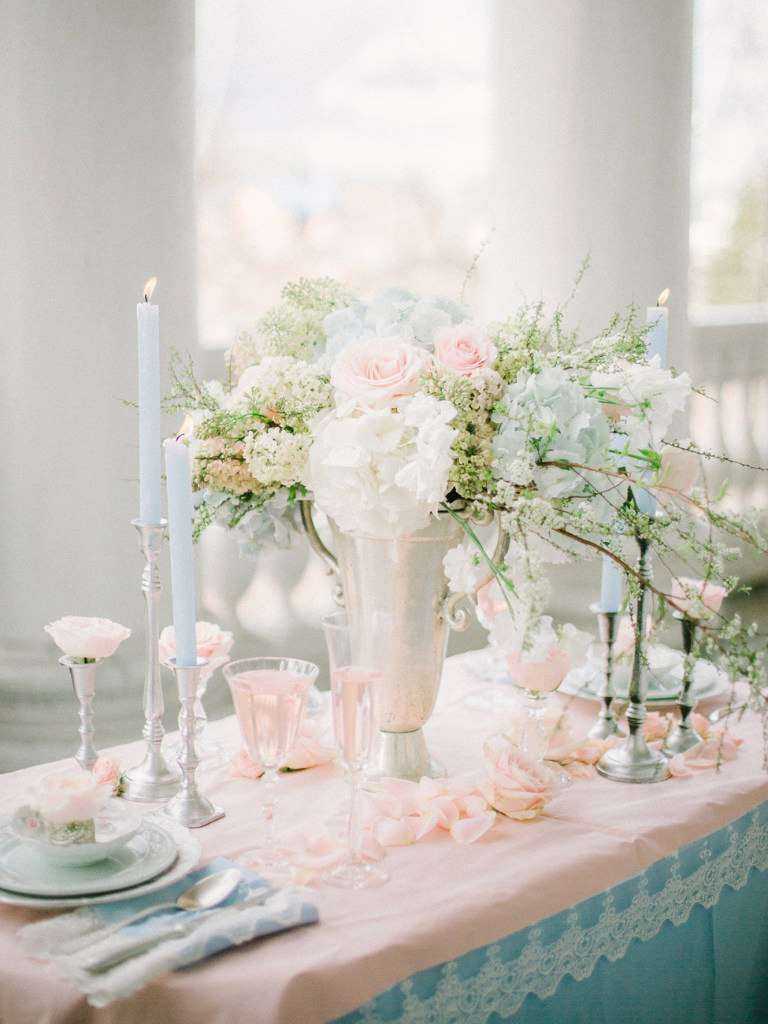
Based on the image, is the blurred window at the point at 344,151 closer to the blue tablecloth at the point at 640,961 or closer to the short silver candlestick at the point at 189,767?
the short silver candlestick at the point at 189,767

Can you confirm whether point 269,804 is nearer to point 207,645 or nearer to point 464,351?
point 207,645

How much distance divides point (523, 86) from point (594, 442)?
209cm

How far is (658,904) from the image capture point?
1289mm

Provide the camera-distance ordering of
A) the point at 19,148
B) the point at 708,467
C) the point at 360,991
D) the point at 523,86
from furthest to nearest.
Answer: the point at 708,467 → the point at 523,86 → the point at 19,148 → the point at 360,991

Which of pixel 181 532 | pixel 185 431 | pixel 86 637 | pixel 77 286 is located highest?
pixel 77 286

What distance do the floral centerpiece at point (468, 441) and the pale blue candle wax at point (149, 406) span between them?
8 centimetres

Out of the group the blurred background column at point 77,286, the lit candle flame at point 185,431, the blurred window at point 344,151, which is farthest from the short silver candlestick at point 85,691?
the blurred window at point 344,151

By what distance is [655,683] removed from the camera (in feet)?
5.74

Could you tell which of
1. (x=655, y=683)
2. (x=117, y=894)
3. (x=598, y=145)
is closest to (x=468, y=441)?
(x=117, y=894)

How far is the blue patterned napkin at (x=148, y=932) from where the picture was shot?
37.8 inches

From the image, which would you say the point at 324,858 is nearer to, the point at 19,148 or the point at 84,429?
the point at 84,429

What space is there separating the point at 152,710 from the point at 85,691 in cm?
9

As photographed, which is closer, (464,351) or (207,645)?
(464,351)

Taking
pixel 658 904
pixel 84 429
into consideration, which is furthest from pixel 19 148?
pixel 658 904
